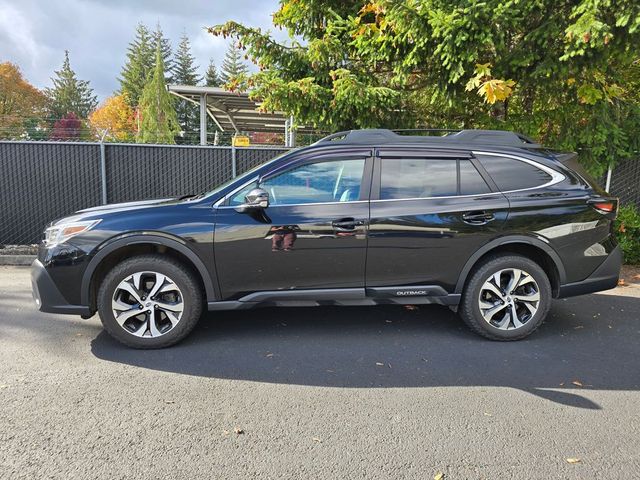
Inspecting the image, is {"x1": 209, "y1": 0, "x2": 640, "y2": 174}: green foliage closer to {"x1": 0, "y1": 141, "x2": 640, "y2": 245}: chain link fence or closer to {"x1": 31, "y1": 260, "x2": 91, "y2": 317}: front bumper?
{"x1": 0, "y1": 141, "x2": 640, "y2": 245}: chain link fence

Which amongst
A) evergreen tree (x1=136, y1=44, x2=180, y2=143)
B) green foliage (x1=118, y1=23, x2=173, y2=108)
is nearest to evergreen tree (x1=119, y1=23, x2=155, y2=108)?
green foliage (x1=118, y1=23, x2=173, y2=108)

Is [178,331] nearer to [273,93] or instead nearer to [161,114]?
[273,93]

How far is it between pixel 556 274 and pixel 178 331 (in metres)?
3.41

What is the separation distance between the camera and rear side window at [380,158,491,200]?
4012 millimetres

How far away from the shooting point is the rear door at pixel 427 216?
12.8 ft

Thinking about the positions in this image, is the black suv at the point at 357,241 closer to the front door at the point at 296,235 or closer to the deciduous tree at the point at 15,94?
the front door at the point at 296,235

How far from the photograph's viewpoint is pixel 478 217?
3986mm

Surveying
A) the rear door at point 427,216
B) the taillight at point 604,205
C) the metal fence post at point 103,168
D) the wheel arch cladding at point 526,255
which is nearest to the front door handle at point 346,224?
the rear door at point 427,216

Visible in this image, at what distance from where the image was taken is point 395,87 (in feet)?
24.7

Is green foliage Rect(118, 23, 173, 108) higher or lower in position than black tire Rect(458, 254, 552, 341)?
higher

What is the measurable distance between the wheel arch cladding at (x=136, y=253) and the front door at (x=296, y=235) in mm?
141

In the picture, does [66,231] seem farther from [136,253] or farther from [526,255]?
[526,255]

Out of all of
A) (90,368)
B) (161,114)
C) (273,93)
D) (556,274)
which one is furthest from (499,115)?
(161,114)

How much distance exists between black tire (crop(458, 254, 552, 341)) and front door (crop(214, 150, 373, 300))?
39.6 inches
